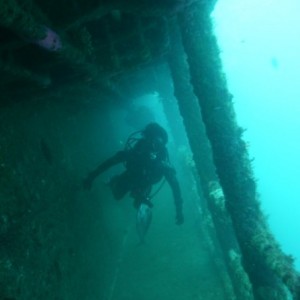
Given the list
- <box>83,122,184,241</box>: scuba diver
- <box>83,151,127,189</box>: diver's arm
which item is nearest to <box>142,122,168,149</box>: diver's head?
<box>83,122,184,241</box>: scuba diver

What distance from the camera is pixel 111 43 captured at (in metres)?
4.95

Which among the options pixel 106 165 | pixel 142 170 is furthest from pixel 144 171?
pixel 106 165

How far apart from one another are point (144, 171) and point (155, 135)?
29.1 inches

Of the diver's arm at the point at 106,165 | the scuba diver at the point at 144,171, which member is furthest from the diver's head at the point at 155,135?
the diver's arm at the point at 106,165

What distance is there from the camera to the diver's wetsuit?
6.45 m

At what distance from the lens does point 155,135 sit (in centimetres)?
684

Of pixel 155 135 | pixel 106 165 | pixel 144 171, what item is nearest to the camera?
pixel 106 165

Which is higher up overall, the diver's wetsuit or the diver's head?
the diver's head

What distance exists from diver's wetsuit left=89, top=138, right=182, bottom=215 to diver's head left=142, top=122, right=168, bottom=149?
0.25 feet

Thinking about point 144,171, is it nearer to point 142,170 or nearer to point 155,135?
point 142,170

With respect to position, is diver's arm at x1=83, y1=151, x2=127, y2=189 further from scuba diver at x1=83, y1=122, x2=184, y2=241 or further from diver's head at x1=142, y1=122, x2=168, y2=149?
diver's head at x1=142, y1=122, x2=168, y2=149

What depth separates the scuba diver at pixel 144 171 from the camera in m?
6.45

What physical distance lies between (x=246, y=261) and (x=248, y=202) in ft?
2.16

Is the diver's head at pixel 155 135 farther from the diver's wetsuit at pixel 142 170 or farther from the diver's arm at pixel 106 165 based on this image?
the diver's arm at pixel 106 165
